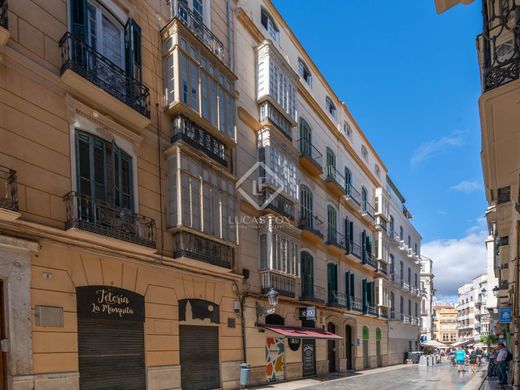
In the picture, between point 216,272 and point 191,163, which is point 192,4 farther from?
point 216,272

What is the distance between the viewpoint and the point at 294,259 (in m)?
18.0

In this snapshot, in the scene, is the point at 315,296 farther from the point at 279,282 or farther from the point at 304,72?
the point at 304,72

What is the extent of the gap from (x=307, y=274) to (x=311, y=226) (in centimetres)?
224

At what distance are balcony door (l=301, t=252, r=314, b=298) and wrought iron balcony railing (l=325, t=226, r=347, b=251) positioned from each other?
2022 mm

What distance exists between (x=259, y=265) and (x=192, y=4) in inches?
369

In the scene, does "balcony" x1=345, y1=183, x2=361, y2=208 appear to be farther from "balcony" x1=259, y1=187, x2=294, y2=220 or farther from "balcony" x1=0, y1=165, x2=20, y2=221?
"balcony" x1=0, y1=165, x2=20, y2=221

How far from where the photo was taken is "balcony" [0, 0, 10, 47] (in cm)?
763

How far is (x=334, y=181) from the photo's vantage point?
75.9ft

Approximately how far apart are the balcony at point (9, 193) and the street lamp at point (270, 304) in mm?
9701

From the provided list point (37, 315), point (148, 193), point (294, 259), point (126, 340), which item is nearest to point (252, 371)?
point (294, 259)

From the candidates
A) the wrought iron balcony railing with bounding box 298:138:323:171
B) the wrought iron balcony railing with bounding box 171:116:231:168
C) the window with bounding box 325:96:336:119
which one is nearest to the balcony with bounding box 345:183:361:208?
the wrought iron balcony railing with bounding box 298:138:323:171

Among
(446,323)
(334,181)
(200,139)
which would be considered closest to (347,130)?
(334,181)

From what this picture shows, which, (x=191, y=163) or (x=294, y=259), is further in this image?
(x=294, y=259)

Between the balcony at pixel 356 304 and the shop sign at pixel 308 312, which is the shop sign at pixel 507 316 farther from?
the balcony at pixel 356 304
